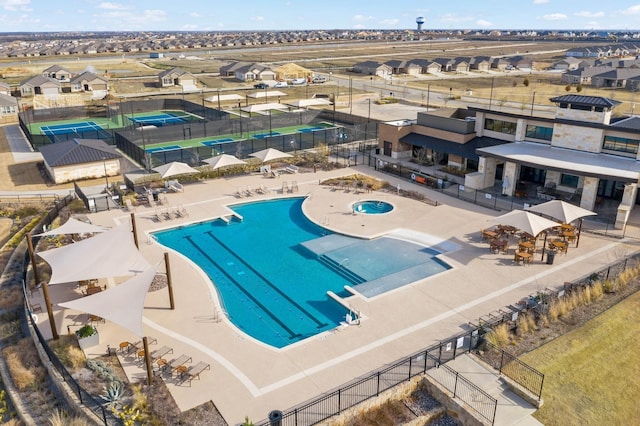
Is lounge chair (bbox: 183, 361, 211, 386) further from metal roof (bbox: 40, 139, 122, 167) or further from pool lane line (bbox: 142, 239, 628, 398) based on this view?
metal roof (bbox: 40, 139, 122, 167)

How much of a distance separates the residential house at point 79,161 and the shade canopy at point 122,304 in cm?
2438

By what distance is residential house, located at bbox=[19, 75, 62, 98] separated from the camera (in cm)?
8500

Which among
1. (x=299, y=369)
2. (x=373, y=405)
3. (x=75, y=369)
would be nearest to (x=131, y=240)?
(x=75, y=369)

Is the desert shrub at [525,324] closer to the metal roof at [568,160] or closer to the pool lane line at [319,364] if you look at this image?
the pool lane line at [319,364]

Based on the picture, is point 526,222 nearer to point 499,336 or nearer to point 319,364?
point 499,336

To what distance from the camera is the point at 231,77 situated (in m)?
114

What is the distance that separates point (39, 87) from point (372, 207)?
76.3 metres

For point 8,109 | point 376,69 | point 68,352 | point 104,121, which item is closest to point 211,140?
point 104,121

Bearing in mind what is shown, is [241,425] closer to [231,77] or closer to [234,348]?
[234,348]

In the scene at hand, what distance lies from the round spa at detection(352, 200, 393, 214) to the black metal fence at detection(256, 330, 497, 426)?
16661 mm

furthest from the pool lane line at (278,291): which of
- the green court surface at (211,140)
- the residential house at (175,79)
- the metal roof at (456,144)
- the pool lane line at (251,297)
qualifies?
the residential house at (175,79)

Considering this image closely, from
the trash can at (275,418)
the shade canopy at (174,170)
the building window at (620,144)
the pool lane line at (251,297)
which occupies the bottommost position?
the pool lane line at (251,297)

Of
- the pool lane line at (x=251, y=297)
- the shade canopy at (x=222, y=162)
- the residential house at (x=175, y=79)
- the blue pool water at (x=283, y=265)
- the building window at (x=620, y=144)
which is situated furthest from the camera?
the residential house at (x=175, y=79)

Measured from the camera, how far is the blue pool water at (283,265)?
72.6 feet
